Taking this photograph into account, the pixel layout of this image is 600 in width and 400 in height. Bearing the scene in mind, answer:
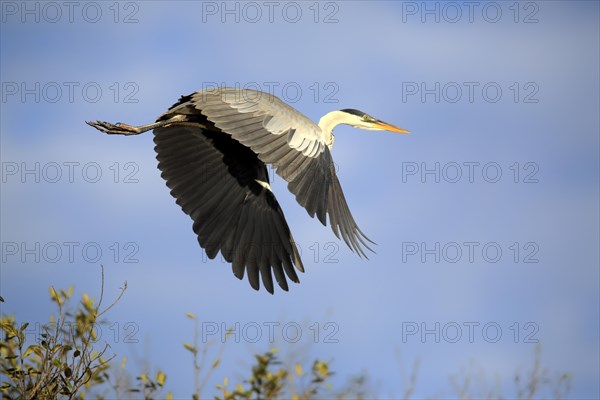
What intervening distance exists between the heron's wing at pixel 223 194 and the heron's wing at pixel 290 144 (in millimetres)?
844

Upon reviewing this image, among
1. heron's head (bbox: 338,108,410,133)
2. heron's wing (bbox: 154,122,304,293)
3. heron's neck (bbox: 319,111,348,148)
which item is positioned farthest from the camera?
heron's head (bbox: 338,108,410,133)

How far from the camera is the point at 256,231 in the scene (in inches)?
333

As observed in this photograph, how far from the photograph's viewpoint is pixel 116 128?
8148mm

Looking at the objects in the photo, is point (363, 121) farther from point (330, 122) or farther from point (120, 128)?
point (120, 128)

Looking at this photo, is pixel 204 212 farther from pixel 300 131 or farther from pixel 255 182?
pixel 300 131

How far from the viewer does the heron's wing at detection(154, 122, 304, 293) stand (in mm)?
8344

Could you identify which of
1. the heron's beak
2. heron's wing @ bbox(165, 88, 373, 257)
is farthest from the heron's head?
heron's wing @ bbox(165, 88, 373, 257)

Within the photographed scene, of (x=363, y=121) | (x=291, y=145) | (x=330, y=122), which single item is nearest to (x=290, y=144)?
(x=291, y=145)

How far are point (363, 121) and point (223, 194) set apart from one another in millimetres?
1807

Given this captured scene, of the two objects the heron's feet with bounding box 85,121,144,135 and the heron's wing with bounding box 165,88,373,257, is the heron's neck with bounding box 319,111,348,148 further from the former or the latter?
the heron's feet with bounding box 85,121,144,135

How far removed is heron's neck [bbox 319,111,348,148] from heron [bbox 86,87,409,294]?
1cm

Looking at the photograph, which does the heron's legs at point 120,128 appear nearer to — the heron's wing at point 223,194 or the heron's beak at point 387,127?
the heron's wing at point 223,194

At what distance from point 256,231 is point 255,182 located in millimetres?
576

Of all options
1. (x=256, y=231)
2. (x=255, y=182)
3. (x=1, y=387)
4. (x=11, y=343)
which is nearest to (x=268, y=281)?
(x=256, y=231)
